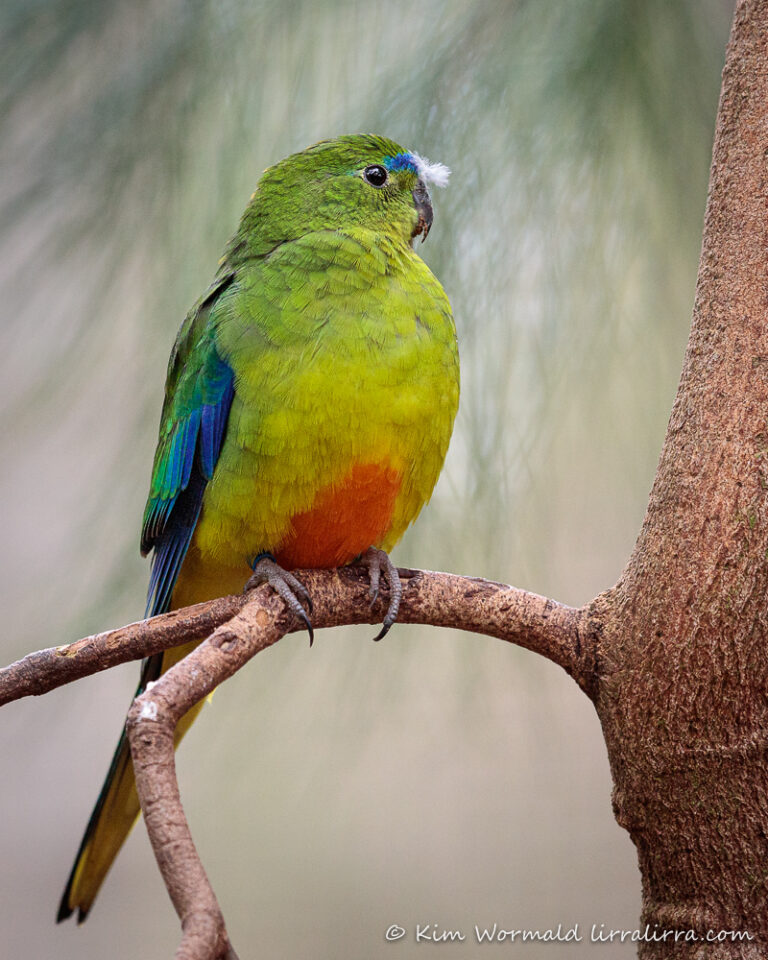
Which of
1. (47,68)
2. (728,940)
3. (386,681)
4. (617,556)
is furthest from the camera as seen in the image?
(617,556)

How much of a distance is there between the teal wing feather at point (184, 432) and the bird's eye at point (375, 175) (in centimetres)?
32

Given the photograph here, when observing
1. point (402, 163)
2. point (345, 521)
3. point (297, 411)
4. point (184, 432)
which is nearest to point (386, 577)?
point (345, 521)

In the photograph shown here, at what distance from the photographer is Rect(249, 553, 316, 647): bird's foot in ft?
4.12

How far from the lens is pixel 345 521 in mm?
1506

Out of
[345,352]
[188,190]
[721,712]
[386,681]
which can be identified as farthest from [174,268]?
[721,712]

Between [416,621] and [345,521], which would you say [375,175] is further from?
[416,621]

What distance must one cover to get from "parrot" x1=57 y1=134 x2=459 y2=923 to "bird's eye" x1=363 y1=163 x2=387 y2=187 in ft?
0.09

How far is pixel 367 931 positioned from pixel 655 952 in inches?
61.2

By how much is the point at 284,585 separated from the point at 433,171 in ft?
2.16

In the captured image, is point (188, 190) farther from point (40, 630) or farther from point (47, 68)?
Answer: point (40, 630)

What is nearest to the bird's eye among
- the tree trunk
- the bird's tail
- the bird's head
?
the bird's head

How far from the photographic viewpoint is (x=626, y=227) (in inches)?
55.7

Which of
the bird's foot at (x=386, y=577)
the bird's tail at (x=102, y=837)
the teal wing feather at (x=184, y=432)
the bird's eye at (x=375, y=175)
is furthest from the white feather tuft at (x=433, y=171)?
the bird's tail at (x=102, y=837)

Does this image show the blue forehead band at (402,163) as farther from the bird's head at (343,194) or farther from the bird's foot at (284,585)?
the bird's foot at (284,585)
